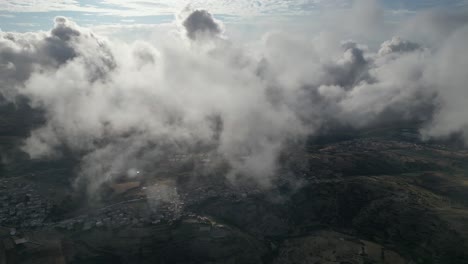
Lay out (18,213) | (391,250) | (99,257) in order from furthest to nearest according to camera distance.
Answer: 1. (18,213)
2. (391,250)
3. (99,257)

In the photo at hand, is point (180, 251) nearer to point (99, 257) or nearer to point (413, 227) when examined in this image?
point (99, 257)

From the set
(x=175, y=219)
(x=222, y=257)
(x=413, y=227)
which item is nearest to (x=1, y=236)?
(x=175, y=219)

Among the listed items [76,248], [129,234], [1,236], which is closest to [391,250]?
[129,234]

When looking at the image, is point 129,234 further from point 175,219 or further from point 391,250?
point 391,250

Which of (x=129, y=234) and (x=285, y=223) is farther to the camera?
(x=285, y=223)

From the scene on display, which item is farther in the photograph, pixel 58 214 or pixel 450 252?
pixel 58 214

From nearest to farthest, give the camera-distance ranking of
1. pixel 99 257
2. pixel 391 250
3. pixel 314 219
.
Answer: pixel 99 257, pixel 391 250, pixel 314 219

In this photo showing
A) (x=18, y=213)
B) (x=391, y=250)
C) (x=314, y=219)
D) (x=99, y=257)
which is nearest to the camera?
(x=99, y=257)

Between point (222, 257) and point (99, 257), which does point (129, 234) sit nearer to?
point (99, 257)

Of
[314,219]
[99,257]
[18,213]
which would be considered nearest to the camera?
[99,257]
